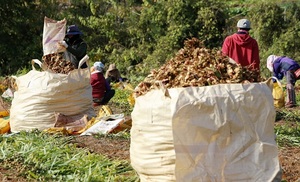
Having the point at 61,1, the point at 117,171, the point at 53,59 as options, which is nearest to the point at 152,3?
the point at 61,1

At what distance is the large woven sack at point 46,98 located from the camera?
7.65m

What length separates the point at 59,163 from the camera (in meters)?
5.06

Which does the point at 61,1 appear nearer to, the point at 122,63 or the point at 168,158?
the point at 122,63

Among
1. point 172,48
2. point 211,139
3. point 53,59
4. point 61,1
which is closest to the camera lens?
point 211,139

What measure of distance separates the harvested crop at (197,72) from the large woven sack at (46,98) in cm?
326

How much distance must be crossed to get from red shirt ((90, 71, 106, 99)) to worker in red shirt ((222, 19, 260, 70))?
2767 mm

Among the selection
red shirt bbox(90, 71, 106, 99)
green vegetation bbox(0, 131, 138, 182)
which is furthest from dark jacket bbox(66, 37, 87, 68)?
green vegetation bbox(0, 131, 138, 182)

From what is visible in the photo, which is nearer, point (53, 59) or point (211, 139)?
point (211, 139)

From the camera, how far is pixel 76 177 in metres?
4.70

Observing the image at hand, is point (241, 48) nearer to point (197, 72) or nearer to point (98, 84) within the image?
point (98, 84)

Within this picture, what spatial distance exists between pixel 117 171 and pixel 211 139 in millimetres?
1156

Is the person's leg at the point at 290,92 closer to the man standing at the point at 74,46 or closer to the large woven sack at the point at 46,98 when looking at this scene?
the man standing at the point at 74,46

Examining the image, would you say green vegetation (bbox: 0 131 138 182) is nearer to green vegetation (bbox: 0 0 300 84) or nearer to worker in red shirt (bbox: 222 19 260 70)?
worker in red shirt (bbox: 222 19 260 70)

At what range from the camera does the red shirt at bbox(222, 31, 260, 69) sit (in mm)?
8219
